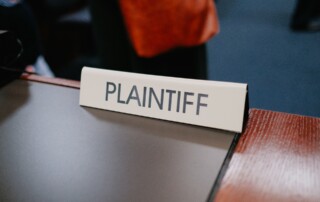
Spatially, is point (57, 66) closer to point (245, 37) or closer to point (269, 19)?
point (245, 37)

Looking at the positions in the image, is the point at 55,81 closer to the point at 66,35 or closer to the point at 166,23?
the point at 166,23

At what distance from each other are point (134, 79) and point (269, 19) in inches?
87.4

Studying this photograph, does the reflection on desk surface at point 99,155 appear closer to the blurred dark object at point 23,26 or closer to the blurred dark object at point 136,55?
the blurred dark object at point 136,55

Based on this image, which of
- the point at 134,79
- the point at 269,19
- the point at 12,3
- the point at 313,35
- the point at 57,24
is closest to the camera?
the point at 134,79

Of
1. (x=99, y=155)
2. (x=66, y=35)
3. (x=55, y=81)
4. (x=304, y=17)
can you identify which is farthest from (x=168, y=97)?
(x=304, y=17)

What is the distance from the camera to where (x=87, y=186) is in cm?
43

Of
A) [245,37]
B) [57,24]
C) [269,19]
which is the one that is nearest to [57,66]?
[57,24]

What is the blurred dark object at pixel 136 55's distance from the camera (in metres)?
1.11

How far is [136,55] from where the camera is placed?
110 cm

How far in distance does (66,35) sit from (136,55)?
136 centimetres

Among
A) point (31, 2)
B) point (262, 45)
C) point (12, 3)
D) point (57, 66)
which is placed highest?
point (12, 3)

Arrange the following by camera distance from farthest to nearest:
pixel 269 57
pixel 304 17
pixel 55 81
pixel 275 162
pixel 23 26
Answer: pixel 304 17 < pixel 269 57 < pixel 23 26 < pixel 55 81 < pixel 275 162

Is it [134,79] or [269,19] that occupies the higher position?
[134,79]

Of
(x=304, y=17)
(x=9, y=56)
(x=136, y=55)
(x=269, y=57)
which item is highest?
(x=9, y=56)
